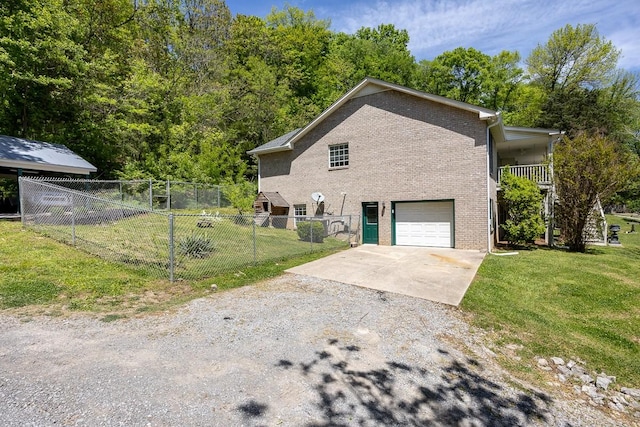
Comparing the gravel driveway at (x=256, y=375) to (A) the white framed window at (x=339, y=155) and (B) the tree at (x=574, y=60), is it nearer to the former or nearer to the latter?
(A) the white framed window at (x=339, y=155)

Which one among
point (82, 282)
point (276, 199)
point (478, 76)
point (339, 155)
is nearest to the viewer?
point (82, 282)

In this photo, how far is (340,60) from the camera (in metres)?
33.4

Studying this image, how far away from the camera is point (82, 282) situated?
6.13 meters

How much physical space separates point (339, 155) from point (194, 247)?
380 inches

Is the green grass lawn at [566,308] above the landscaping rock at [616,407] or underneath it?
above

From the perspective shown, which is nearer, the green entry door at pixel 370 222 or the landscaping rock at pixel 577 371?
the landscaping rock at pixel 577 371

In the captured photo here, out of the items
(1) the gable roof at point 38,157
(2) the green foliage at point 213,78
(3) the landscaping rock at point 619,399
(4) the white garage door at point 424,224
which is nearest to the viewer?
(3) the landscaping rock at point 619,399

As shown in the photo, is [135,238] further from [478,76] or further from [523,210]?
[478,76]

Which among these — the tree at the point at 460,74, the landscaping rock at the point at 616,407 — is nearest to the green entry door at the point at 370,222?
the landscaping rock at the point at 616,407

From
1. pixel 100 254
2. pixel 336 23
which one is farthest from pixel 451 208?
pixel 336 23

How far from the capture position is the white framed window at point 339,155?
16.1 m

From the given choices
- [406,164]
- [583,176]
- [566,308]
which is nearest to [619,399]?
[566,308]

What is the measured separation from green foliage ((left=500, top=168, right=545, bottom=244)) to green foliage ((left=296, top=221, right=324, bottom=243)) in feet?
25.9

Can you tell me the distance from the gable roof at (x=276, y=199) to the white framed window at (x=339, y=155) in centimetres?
348
